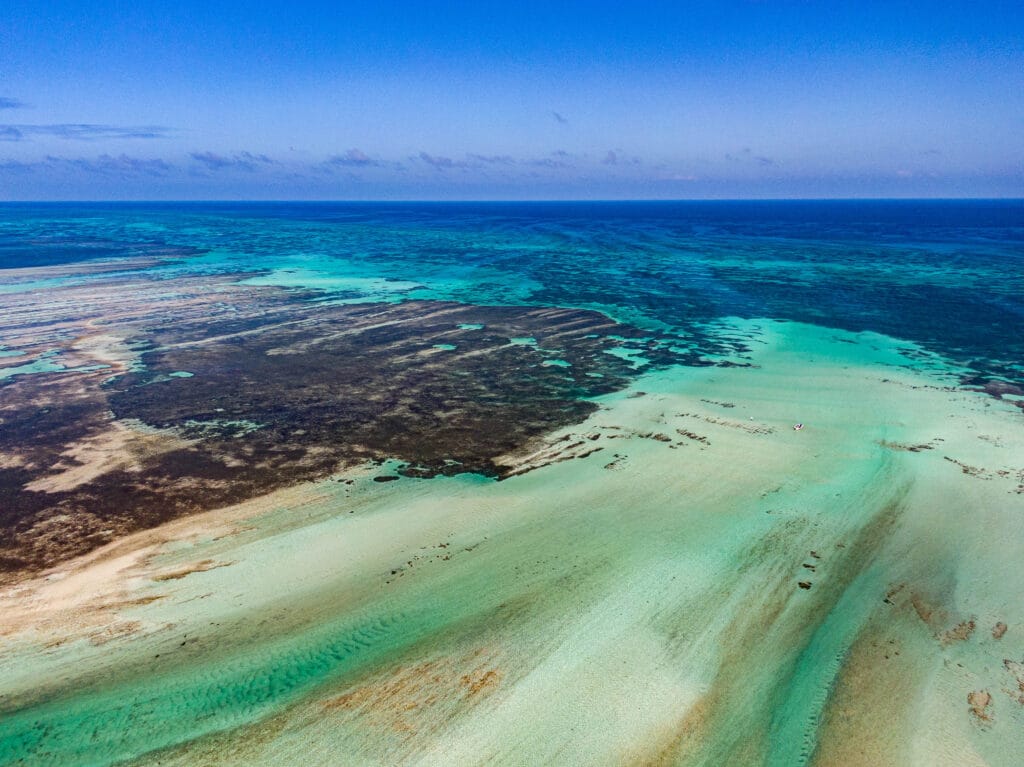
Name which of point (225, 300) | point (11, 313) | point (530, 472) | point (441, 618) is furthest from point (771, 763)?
point (11, 313)

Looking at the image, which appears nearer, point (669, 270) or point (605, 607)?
point (605, 607)

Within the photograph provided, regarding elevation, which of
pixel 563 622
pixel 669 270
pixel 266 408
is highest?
pixel 669 270

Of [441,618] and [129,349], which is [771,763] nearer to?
[441,618]

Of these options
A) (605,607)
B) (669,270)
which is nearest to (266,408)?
(605,607)

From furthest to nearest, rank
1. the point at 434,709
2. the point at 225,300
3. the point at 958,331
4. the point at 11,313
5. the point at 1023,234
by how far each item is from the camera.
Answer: the point at 1023,234 → the point at 225,300 → the point at 11,313 → the point at 958,331 → the point at 434,709

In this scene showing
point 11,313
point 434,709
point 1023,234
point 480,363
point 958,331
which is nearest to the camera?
point 434,709

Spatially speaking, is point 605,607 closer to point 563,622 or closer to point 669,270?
point 563,622

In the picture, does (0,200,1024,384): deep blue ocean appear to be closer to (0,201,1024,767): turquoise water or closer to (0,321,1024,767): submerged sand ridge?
(0,201,1024,767): turquoise water

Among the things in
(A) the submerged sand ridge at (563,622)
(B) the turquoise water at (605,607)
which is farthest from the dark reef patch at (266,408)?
(A) the submerged sand ridge at (563,622)
